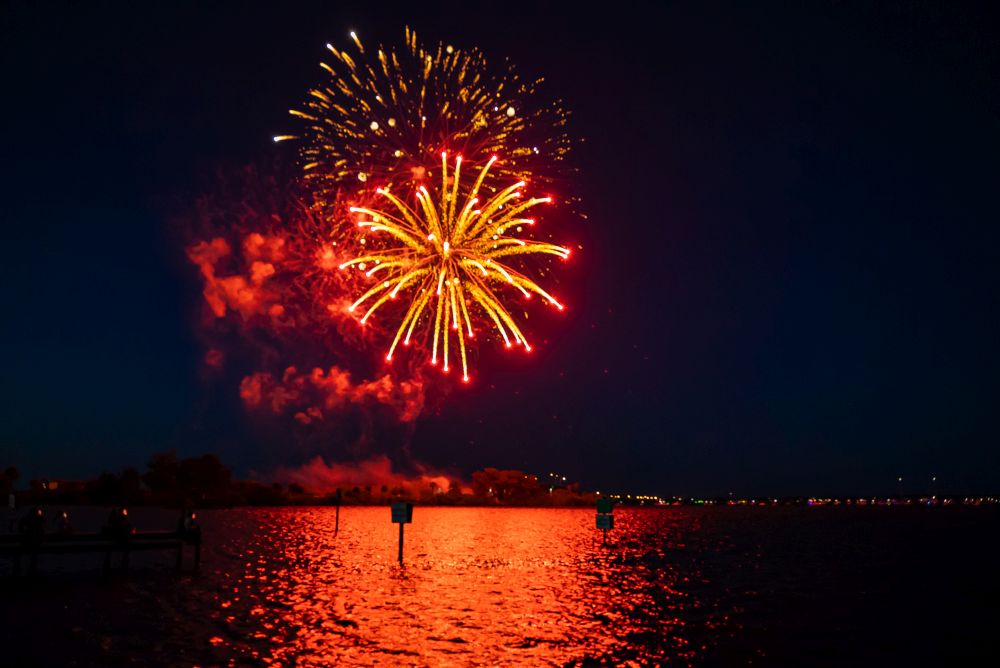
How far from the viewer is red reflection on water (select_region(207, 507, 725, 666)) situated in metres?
20.9

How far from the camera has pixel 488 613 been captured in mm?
27047

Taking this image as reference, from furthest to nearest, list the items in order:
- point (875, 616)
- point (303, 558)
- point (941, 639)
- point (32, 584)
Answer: point (303, 558)
point (32, 584)
point (875, 616)
point (941, 639)

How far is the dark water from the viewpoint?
67.7 feet

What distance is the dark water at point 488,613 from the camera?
20.6 m

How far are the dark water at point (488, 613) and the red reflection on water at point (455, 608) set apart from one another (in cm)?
11

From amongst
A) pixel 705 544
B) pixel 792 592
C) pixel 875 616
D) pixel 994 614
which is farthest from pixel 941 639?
pixel 705 544

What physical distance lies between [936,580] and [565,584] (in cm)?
2405

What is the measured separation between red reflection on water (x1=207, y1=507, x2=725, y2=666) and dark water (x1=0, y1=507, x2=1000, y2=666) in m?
0.11

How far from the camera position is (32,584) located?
104 ft

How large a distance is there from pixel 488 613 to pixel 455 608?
1.50 m

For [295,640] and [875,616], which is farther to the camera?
[875,616]

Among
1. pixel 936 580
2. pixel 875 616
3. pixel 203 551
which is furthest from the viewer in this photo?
pixel 203 551

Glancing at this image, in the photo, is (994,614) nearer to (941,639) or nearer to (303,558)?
(941,639)

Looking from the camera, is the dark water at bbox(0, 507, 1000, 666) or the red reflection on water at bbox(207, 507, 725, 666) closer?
the dark water at bbox(0, 507, 1000, 666)
